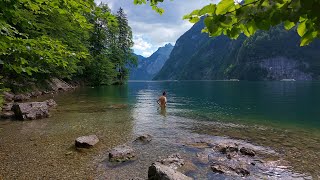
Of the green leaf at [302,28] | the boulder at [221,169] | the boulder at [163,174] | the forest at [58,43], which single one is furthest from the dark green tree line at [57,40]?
the boulder at [221,169]

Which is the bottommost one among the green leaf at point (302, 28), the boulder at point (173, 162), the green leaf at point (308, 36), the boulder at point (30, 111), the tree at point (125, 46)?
the boulder at point (173, 162)

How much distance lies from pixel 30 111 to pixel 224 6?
2237 cm

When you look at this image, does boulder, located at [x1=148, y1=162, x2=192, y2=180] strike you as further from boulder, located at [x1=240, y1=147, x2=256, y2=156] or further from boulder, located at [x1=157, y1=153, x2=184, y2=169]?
boulder, located at [x1=240, y1=147, x2=256, y2=156]

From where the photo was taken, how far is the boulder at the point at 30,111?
21000 millimetres

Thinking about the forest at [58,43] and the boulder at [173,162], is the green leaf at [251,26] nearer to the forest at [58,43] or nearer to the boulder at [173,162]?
the forest at [58,43]

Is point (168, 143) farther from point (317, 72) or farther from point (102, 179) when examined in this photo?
point (317, 72)

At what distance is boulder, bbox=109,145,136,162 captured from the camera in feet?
38.6

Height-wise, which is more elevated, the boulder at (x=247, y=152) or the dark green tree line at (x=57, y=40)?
the dark green tree line at (x=57, y=40)

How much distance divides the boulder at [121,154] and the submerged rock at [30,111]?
12.2 metres

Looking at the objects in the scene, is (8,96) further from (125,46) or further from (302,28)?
(125,46)

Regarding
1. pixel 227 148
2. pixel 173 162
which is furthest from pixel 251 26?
pixel 227 148

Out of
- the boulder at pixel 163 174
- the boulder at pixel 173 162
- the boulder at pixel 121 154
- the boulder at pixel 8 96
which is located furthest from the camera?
the boulder at pixel 8 96

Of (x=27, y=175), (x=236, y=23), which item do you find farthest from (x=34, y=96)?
(x=236, y=23)

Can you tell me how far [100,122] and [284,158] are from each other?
13434 millimetres
